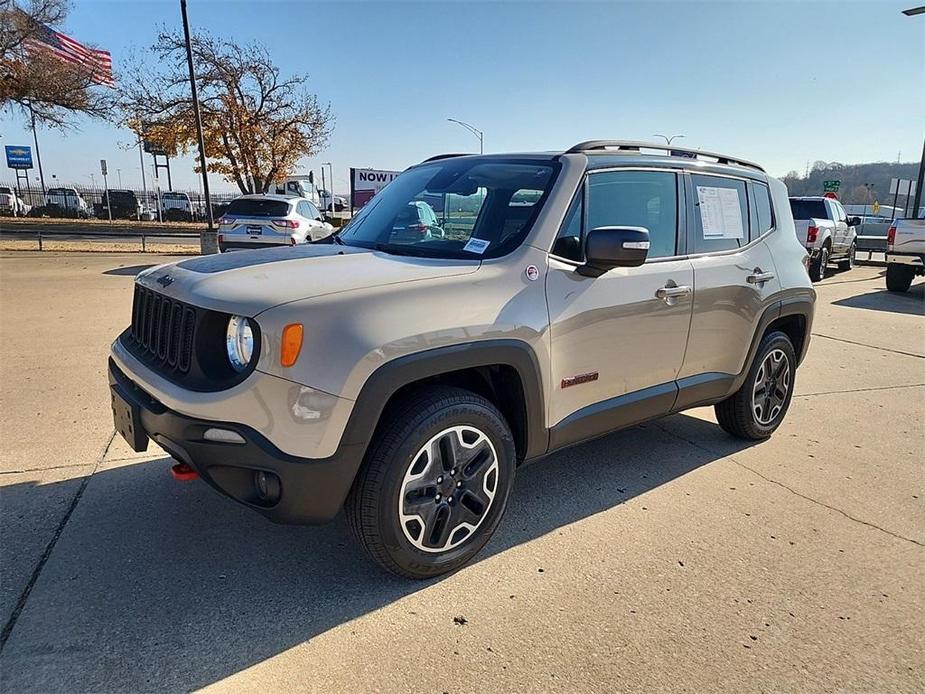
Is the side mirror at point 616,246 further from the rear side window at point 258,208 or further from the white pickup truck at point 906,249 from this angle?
the white pickup truck at point 906,249

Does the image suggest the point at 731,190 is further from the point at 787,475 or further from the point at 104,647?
the point at 104,647

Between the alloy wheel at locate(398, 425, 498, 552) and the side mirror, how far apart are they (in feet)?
3.28

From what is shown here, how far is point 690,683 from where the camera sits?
2250 mm

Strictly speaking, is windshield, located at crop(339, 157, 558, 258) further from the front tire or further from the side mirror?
the front tire

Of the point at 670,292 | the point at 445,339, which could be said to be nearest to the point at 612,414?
the point at 670,292

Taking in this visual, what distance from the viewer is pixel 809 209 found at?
1620 centimetres

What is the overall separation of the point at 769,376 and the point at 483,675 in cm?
321

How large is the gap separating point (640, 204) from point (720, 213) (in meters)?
0.83

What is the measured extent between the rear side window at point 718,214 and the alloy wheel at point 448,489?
6.32 feet

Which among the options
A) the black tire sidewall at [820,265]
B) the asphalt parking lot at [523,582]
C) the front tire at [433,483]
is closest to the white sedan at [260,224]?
the asphalt parking lot at [523,582]

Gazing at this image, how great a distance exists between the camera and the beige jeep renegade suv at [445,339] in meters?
2.35

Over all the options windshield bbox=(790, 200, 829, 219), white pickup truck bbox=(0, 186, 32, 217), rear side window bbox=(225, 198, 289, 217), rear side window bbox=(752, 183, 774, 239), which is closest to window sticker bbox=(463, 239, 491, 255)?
rear side window bbox=(752, 183, 774, 239)

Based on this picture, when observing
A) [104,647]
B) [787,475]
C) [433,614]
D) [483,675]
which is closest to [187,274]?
[104,647]

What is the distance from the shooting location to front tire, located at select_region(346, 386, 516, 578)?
2535mm
